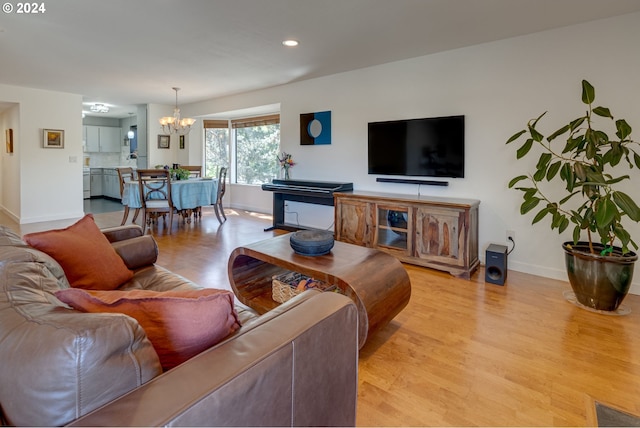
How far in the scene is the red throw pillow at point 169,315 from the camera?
0.89 metres

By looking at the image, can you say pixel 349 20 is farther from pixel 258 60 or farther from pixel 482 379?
pixel 482 379

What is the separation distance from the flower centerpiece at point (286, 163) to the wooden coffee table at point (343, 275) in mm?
2940

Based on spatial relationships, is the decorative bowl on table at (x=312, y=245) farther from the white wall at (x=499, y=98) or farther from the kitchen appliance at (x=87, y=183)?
the kitchen appliance at (x=87, y=183)

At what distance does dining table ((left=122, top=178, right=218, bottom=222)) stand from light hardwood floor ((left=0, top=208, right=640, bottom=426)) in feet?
8.23

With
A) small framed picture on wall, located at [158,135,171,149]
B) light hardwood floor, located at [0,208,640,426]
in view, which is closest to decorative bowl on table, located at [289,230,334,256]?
light hardwood floor, located at [0,208,640,426]

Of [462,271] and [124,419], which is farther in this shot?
[462,271]

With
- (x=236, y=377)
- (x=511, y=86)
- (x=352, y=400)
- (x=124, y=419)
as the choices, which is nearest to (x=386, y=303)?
(x=352, y=400)

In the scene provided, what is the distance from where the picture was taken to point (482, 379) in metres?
1.79

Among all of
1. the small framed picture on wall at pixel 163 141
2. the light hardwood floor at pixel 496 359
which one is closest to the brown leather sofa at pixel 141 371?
the light hardwood floor at pixel 496 359

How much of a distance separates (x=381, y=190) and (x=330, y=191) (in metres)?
0.67

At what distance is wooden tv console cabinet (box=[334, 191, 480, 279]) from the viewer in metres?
3.34

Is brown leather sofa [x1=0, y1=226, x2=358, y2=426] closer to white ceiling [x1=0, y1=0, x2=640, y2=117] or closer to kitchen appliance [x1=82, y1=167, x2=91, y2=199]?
white ceiling [x1=0, y1=0, x2=640, y2=117]

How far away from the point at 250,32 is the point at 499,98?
2.58m

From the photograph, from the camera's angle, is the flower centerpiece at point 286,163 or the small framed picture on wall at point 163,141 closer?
the flower centerpiece at point 286,163
